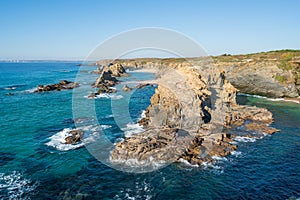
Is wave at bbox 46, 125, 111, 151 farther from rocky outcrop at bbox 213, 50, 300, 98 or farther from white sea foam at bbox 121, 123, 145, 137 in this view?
rocky outcrop at bbox 213, 50, 300, 98

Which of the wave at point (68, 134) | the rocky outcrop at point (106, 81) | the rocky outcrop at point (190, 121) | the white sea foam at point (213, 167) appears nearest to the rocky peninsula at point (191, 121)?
the rocky outcrop at point (190, 121)

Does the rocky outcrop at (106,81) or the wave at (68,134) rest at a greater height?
the rocky outcrop at (106,81)

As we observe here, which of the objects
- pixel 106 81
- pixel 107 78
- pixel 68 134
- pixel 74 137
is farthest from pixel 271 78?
pixel 107 78

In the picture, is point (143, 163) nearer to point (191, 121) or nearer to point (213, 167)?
point (213, 167)

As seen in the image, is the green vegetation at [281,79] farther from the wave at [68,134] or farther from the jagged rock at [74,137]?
the jagged rock at [74,137]

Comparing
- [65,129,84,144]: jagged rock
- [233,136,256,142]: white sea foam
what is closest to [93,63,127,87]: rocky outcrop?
[65,129,84,144]: jagged rock

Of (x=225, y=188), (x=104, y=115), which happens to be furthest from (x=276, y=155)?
(x=104, y=115)
